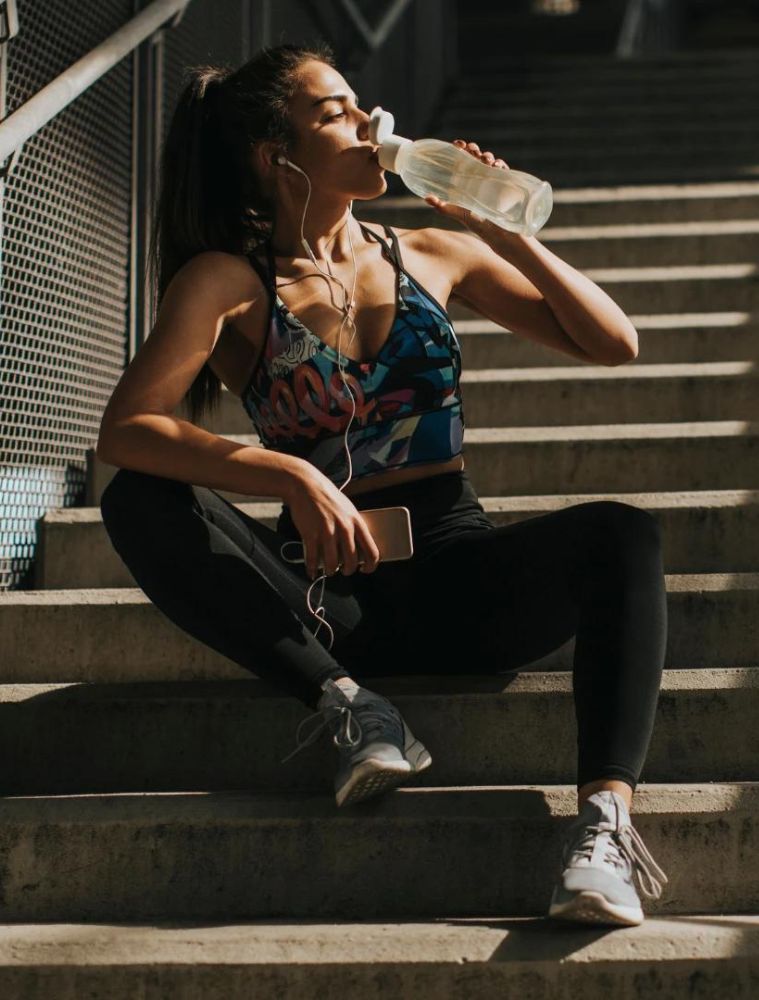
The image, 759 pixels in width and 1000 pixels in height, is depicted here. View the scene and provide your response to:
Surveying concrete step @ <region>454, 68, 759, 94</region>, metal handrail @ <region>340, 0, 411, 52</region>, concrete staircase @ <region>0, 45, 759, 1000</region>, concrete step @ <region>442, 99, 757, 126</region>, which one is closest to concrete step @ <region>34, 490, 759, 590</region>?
concrete staircase @ <region>0, 45, 759, 1000</region>

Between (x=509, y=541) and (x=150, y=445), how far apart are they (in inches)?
21.8

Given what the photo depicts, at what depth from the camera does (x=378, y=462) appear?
2277 millimetres

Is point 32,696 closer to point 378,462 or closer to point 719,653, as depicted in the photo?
point 378,462

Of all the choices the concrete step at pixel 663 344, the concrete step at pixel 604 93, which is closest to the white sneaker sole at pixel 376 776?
the concrete step at pixel 663 344

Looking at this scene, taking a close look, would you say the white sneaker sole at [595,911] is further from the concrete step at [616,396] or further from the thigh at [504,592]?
the concrete step at [616,396]

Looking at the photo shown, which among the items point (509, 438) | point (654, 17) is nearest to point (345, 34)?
point (509, 438)

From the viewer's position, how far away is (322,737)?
2.21 metres

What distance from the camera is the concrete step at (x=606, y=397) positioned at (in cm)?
330

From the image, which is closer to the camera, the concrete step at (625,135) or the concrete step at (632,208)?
the concrete step at (632,208)

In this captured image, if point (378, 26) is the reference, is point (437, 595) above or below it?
below

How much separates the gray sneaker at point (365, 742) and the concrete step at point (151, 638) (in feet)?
1.61

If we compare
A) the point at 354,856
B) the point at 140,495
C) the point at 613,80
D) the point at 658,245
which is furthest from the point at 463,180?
the point at 613,80

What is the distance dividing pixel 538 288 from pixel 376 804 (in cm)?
87

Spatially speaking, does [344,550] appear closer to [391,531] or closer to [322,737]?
[391,531]
